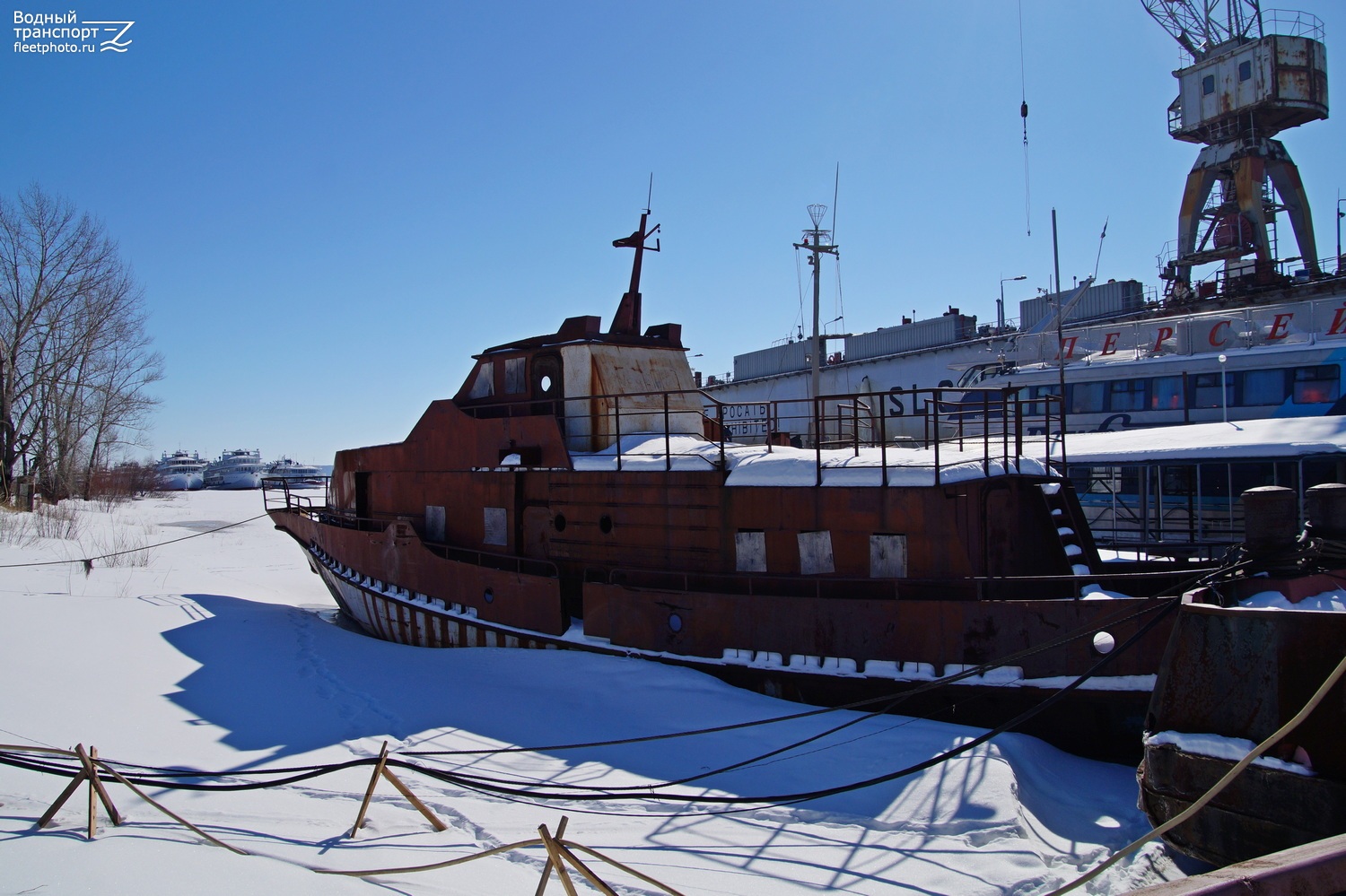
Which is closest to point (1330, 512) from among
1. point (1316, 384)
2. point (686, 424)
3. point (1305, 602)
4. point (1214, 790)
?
point (1305, 602)

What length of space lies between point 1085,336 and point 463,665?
20740 mm

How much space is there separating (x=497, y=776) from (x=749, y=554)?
3564 mm

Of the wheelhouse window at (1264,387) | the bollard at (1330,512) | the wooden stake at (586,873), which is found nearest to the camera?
the wooden stake at (586,873)

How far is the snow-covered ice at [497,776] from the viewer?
448 cm

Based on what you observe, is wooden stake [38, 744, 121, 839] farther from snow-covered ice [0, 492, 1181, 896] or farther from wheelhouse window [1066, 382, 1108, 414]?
wheelhouse window [1066, 382, 1108, 414]

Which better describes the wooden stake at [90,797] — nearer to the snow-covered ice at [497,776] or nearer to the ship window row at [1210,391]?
the snow-covered ice at [497,776]

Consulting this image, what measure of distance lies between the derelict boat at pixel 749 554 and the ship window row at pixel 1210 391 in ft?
30.9

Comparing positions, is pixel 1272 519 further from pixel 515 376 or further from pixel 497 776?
pixel 515 376

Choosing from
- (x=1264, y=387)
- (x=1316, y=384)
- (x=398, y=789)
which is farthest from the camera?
(x=1264, y=387)

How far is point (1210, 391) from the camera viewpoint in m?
18.7

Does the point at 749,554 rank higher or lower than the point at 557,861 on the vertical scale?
higher

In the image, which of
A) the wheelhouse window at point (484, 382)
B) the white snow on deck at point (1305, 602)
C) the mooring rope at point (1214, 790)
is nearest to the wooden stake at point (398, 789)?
the mooring rope at point (1214, 790)

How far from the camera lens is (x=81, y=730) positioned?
284 inches

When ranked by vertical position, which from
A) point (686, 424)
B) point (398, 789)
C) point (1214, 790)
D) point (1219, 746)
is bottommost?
point (398, 789)
